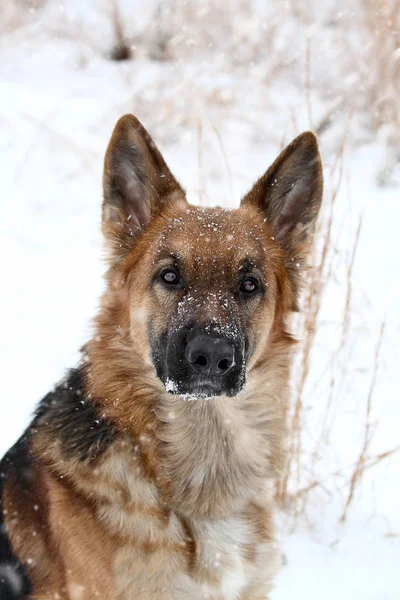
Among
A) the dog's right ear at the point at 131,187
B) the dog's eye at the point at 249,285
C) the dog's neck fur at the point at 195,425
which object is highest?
the dog's right ear at the point at 131,187

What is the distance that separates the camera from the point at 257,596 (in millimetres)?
3131

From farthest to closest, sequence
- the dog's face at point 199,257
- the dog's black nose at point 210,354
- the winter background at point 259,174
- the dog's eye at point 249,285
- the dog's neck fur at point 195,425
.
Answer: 1. the winter background at point 259,174
2. the dog's eye at point 249,285
3. the dog's neck fur at point 195,425
4. the dog's face at point 199,257
5. the dog's black nose at point 210,354

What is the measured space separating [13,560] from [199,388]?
1.15 m

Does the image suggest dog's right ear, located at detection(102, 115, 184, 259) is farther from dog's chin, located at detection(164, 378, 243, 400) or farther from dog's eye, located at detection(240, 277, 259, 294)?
dog's chin, located at detection(164, 378, 243, 400)

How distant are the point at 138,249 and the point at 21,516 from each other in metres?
1.30

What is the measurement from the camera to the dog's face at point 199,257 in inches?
114

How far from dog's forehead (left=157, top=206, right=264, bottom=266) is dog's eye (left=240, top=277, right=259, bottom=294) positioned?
103 millimetres

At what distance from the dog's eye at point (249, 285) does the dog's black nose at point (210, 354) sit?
447mm

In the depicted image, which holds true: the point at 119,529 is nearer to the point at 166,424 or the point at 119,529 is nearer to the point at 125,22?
the point at 166,424

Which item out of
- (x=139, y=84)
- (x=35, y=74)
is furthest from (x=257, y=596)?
(x=35, y=74)

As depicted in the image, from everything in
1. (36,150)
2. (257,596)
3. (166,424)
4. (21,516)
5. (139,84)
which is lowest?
(257,596)

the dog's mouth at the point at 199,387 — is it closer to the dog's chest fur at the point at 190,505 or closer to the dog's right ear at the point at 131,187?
the dog's chest fur at the point at 190,505

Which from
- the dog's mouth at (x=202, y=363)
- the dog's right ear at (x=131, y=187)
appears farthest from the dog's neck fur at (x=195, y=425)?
the dog's right ear at (x=131, y=187)

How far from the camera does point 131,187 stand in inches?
129
